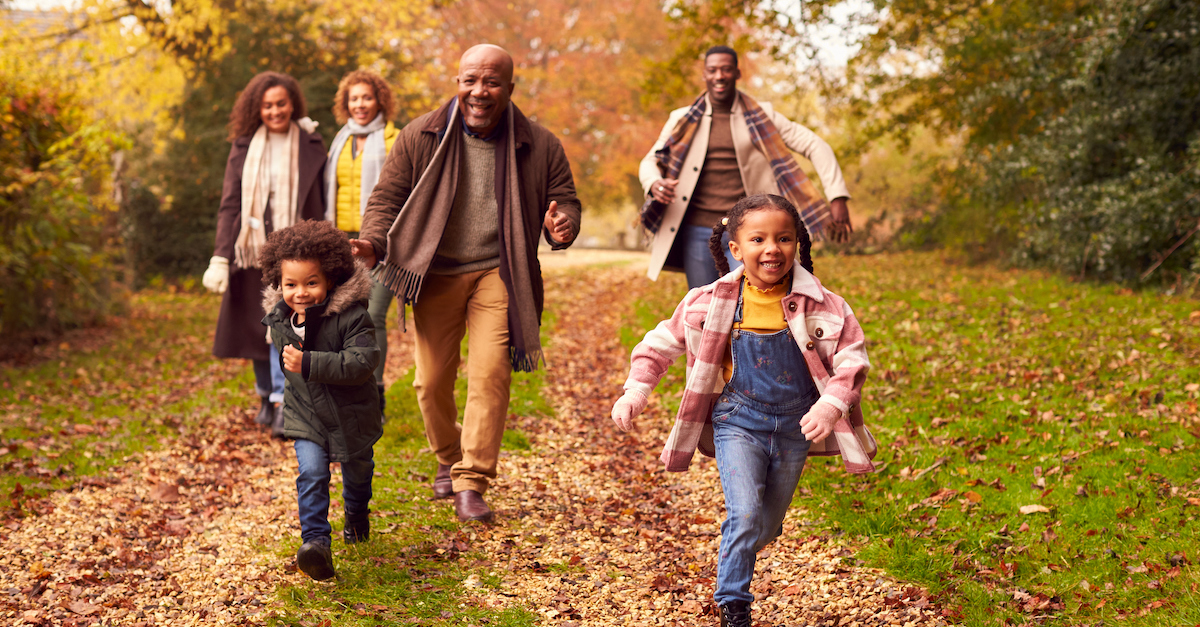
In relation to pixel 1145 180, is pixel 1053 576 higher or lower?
lower

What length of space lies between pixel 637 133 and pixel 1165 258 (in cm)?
1427

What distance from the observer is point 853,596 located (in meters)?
3.82

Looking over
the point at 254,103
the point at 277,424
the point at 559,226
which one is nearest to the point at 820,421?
the point at 559,226

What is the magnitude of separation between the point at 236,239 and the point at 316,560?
11.0ft

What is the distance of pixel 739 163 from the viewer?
581 cm

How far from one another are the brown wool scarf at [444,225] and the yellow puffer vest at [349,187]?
174cm

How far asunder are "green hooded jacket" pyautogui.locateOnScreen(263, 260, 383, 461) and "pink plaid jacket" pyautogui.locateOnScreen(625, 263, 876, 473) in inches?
47.1

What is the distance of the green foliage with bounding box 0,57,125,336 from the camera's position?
27.1ft

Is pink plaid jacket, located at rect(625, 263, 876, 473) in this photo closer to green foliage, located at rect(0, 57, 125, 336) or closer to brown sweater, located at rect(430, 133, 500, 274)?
brown sweater, located at rect(430, 133, 500, 274)

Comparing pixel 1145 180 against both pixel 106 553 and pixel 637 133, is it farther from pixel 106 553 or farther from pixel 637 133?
pixel 637 133

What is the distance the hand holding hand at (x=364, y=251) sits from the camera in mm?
4375

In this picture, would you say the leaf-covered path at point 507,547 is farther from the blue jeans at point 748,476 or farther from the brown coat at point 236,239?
the brown coat at point 236,239

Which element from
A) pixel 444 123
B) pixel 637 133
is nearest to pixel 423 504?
pixel 444 123

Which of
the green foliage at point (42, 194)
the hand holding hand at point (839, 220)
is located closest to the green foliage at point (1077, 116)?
the hand holding hand at point (839, 220)
